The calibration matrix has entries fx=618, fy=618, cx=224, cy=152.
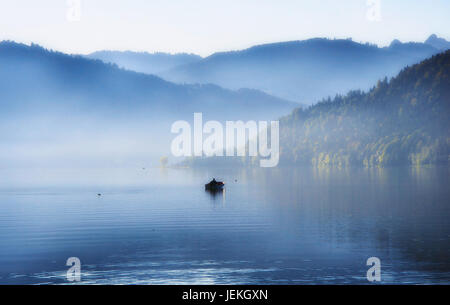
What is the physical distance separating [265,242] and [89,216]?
4967 centimetres

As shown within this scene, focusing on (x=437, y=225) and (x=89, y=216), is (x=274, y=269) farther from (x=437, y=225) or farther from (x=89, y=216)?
(x=89, y=216)

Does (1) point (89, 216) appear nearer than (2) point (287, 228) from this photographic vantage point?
No

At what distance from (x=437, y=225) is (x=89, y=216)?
63.5m
